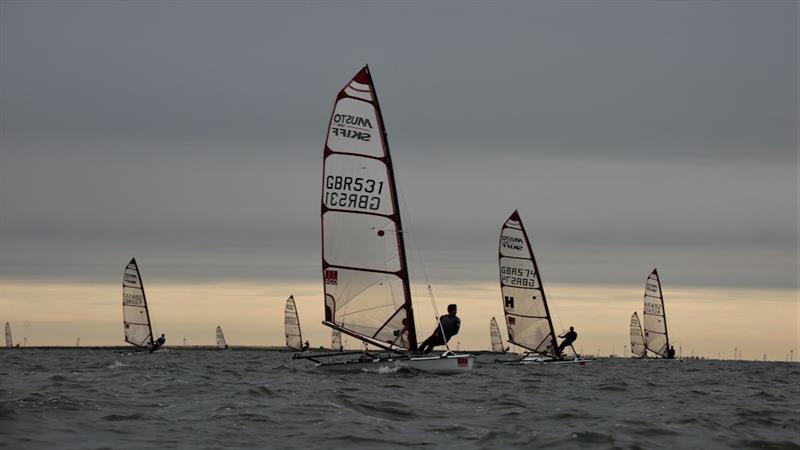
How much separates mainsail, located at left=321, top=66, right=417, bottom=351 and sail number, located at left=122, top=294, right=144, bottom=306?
64174 millimetres

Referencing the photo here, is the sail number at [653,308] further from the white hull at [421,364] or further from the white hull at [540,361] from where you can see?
the white hull at [421,364]

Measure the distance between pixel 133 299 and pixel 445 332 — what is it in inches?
2577

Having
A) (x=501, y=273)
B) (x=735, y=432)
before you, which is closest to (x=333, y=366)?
(x=735, y=432)

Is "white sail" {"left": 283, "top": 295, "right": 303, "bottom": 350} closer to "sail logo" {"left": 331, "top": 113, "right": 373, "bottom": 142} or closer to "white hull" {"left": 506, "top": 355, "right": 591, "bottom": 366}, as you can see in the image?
"white hull" {"left": 506, "top": 355, "right": 591, "bottom": 366}

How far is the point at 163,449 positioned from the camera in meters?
20.2

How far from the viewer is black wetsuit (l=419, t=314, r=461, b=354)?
1590 inches

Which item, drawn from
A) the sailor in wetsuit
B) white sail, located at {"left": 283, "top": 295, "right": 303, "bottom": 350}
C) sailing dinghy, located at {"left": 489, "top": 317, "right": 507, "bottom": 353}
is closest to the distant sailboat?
white sail, located at {"left": 283, "top": 295, "right": 303, "bottom": 350}

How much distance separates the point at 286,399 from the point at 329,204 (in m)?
11.6

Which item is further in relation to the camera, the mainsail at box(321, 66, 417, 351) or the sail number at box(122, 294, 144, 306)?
the sail number at box(122, 294, 144, 306)

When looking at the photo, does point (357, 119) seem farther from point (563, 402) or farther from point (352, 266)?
point (563, 402)

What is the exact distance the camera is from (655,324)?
117 m

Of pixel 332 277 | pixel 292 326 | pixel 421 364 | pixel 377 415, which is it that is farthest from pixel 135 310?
pixel 377 415

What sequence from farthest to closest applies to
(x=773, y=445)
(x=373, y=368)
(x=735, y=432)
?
(x=373, y=368)
(x=735, y=432)
(x=773, y=445)

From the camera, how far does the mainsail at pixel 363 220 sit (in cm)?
4000
